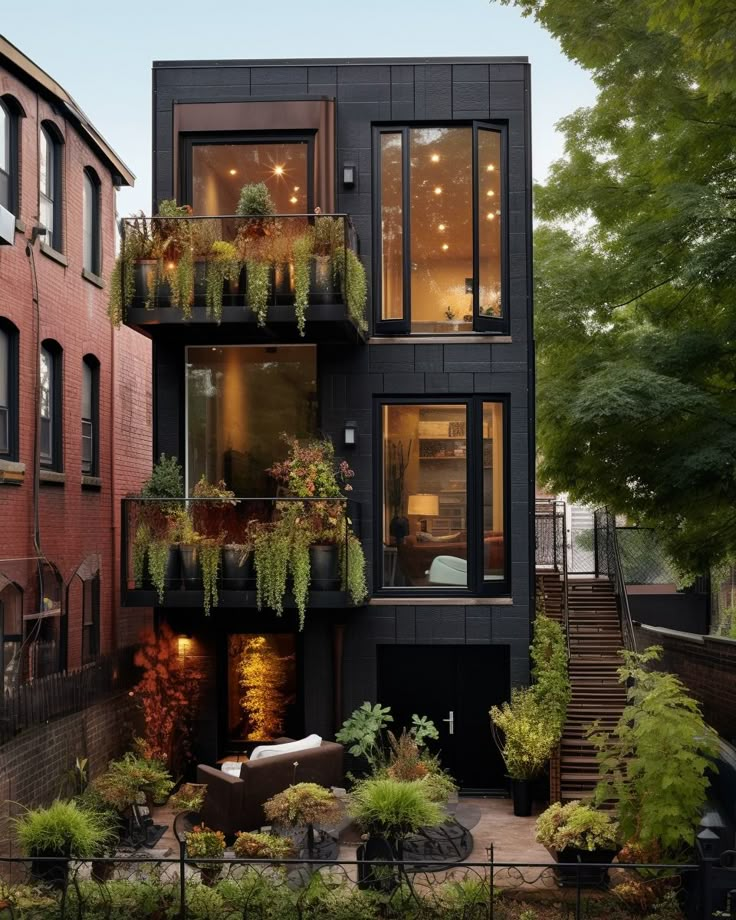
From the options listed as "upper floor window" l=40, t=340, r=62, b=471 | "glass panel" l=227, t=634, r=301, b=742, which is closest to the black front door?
"glass panel" l=227, t=634, r=301, b=742

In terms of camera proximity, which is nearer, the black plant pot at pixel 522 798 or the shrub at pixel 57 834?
the shrub at pixel 57 834

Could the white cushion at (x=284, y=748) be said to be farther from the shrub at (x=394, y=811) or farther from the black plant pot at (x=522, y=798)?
the black plant pot at (x=522, y=798)

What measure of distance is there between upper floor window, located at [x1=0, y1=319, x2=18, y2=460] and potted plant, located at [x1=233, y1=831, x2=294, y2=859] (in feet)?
19.6

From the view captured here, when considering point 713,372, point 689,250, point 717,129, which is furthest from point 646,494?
point 717,129

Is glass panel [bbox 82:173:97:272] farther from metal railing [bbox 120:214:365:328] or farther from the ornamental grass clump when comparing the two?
the ornamental grass clump

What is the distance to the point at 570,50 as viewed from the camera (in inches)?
541

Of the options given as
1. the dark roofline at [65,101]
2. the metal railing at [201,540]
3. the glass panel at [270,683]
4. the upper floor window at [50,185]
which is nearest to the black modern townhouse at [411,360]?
the glass panel at [270,683]

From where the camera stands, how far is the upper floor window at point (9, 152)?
14.0 metres

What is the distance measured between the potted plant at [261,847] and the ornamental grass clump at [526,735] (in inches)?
164

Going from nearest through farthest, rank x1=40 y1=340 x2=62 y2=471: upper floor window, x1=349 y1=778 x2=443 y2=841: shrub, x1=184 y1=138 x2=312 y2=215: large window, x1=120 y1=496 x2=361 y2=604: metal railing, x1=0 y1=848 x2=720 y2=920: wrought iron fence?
x1=0 y1=848 x2=720 y2=920: wrought iron fence
x1=349 y1=778 x2=443 y2=841: shrub
x1=120 y1=496 x2=361 y2=604: metal railing
x1=40 y1=340 x2=62 y2=471: upper floor window
x1=184 y1=138 x2=312 y2=215: large window

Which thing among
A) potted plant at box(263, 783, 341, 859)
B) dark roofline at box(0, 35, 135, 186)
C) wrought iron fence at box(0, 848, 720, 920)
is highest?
dark roofline at box(0, 35, 135, 186)

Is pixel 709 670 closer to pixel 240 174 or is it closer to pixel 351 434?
pixel 351 434

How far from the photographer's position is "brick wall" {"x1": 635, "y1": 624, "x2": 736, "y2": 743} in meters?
16.6

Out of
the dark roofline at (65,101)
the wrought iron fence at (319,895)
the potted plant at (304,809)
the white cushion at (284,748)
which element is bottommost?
the wrought iron fence at (319,895)
